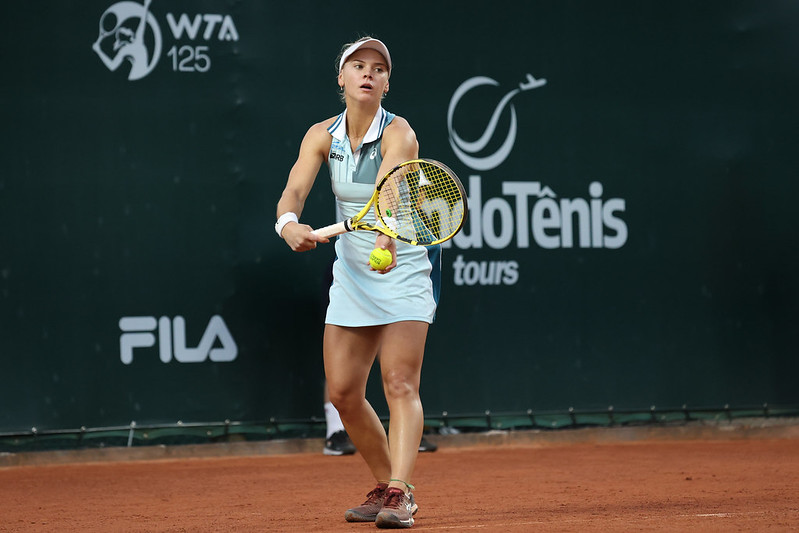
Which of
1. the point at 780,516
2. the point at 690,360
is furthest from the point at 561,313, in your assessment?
the point at 780,516

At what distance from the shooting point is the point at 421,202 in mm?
4195

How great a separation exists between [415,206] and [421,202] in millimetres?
27

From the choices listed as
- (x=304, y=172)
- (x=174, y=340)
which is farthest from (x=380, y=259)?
(x=174, y=340)

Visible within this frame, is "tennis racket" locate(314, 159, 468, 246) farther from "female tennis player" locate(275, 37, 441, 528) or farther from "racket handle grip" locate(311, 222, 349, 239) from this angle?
"female tennis player" locate(275, 37, 441, 528)

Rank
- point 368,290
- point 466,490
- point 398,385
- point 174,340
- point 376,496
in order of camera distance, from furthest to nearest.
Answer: point 174,340 < point 466,490 < point 376,496 < point 368,290 < point 398,385

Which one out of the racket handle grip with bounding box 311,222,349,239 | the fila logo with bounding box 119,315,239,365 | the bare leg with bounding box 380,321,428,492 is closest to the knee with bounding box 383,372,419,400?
the bare leg with bounding box 380,321,428,492

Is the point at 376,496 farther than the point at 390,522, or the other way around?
the point at 376,496

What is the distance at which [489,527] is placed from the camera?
409 centimetres

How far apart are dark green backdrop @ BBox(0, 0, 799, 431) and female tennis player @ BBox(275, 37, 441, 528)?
2.55 meters

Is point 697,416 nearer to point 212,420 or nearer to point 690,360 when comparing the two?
point 690,360

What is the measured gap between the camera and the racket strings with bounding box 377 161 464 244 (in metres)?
4.07

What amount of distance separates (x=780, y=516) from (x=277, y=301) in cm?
343

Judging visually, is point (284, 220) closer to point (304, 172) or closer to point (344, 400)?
point (304, 172)

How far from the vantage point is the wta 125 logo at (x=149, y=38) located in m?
6.68
